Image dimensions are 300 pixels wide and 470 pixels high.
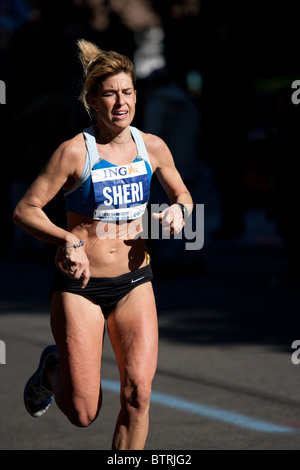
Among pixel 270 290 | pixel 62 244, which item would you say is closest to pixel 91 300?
pixel 62 244

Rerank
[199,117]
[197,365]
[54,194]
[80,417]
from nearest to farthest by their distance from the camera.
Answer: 1. [54,194]
2. [80,417]
3. [197,365]
4. [199,117]

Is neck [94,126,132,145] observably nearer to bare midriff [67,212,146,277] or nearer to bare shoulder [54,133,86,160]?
bare shoulder [54,133,86,160]

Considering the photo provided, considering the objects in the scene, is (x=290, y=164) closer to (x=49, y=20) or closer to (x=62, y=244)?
(x=62, y=244)

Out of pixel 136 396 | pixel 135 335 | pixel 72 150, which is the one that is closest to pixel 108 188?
pixel 72 150

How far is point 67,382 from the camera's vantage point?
468 cm

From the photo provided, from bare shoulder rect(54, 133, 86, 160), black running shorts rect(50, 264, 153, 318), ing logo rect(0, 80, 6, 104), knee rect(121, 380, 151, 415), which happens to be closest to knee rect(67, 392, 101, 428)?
knee rect(121, 380, 151, 415)

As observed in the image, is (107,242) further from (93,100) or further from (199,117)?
(199,117)

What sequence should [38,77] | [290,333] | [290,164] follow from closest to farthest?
1. [290,333]
2. [290,164]
3. [38,77]

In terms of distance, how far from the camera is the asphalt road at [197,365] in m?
5.71

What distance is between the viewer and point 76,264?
435 centimetres

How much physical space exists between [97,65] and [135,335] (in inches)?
47.5

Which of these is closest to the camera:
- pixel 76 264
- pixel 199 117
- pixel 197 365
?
pixel 76 264

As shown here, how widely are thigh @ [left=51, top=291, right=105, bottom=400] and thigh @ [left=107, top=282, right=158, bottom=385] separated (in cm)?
9

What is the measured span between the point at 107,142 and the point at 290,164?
262 inches
